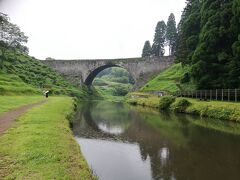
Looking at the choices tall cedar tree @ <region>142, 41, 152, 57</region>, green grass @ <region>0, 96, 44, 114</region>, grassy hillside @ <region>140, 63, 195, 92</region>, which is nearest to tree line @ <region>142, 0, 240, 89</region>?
grassy hillside @ <region>140, 63, 195, 92</region>

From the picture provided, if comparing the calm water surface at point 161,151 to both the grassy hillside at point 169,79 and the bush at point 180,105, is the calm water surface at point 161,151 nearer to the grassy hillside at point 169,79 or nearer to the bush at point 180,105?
the bush at point 180,105

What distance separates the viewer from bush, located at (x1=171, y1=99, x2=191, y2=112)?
133ft

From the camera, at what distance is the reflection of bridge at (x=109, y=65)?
89.3 meters

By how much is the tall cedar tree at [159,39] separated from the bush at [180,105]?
63145 mm

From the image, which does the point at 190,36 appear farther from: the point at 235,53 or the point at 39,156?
the point at 39,156

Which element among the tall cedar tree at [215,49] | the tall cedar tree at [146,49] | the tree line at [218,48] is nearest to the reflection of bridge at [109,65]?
the tall cedar tree at [146,49]

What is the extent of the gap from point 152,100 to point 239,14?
923 inches

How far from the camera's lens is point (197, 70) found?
40156 millimetres

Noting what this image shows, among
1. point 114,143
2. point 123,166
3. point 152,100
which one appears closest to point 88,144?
point 114,143

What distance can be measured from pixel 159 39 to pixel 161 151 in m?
88.1

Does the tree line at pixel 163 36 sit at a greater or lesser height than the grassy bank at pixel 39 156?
greater

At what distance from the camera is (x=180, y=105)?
135 feet

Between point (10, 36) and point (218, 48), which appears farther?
point (10, 36)

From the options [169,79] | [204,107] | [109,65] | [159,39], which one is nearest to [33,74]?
[109,65]
